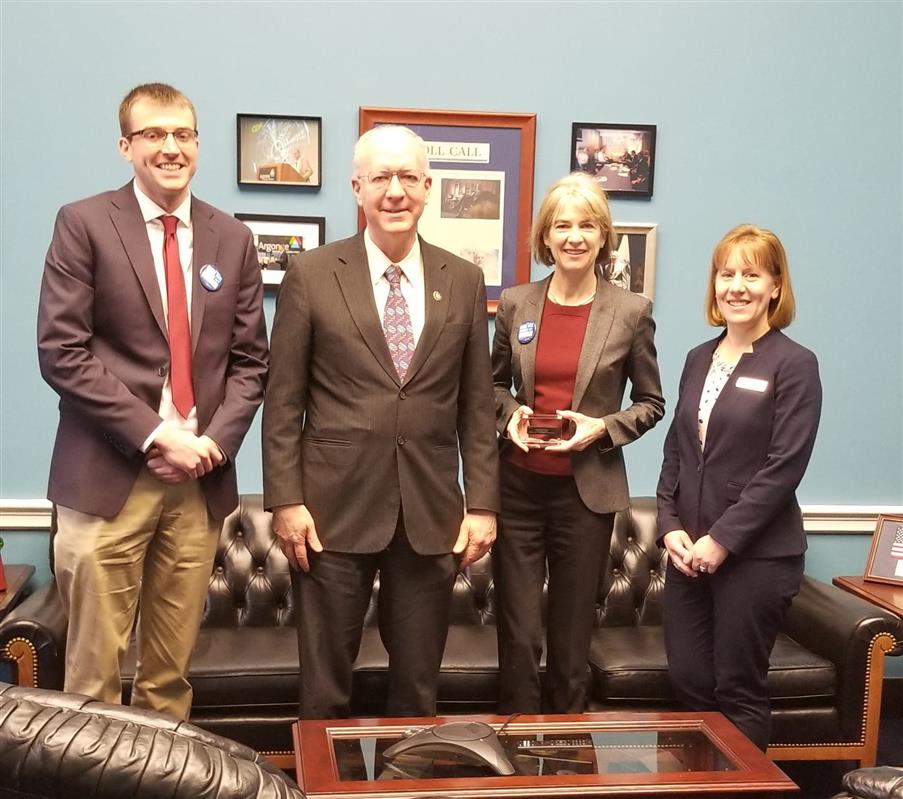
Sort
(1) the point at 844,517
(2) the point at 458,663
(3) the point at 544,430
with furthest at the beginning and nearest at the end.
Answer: (1) the point at 844,517
(2) the point at 458,663
(3) the point at 544,430

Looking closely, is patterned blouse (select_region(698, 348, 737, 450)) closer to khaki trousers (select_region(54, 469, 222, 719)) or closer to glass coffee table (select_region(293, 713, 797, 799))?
glass coffee table (select_region(293, 713, 797, 799))

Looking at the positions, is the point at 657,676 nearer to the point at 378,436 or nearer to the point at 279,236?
the point at 378,436

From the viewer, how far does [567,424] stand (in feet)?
9.32

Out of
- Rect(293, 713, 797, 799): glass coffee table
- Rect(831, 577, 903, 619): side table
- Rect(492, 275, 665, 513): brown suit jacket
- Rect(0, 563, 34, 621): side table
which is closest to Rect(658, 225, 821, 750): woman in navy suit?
Rect(492, 275, 665, 513): brown suit jacket

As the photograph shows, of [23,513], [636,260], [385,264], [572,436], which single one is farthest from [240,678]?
[636,260]

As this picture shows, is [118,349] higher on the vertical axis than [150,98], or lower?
lower

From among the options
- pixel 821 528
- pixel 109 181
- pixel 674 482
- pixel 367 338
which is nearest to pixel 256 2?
pixel 109 181

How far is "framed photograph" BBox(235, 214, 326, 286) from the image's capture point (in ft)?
12.4

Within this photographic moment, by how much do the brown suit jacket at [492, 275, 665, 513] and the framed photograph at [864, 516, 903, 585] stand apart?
1367 millimetres

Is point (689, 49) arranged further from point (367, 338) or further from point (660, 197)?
point (367, 338)

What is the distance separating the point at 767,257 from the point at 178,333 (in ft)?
4.79

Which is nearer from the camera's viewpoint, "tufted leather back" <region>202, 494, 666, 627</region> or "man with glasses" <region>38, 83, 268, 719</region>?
"man with glasses" <region>38, 83, 268, 719</region>

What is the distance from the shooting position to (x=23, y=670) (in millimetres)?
3088

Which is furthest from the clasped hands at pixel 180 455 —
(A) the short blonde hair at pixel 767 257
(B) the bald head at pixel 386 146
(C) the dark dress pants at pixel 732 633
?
(A) the short blonde hair at pixel 767 257
